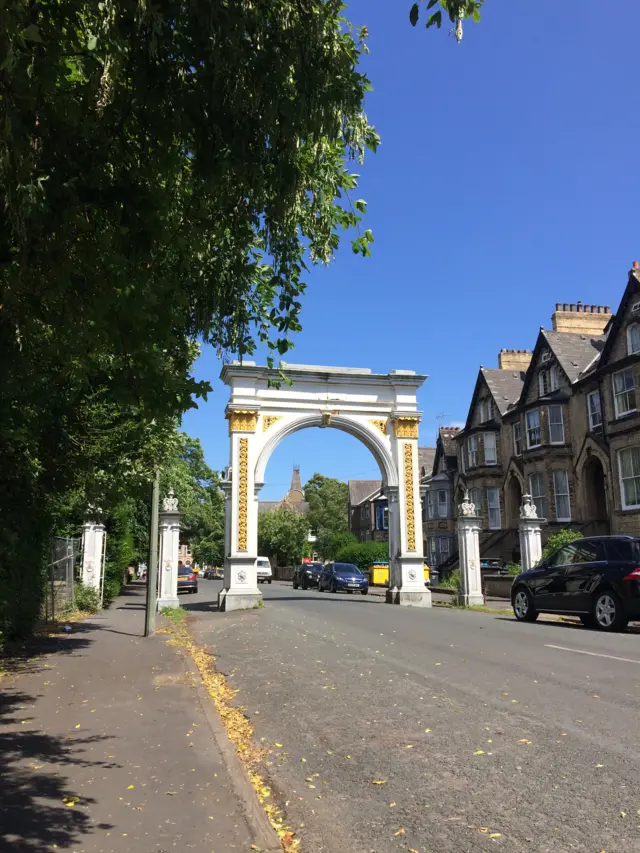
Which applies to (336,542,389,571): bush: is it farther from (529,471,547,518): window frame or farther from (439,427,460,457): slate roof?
(529,471,547,518): window frame

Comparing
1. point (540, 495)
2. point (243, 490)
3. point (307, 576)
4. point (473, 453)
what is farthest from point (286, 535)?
point (243, 490)

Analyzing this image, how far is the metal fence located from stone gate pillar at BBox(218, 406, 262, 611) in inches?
207

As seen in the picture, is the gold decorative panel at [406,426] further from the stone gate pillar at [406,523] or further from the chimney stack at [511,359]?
the chimney stack at [511,359]

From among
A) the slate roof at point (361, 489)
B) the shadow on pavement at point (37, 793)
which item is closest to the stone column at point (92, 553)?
the shadow on pavement at point (37, 793)

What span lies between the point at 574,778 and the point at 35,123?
5784 millimetres

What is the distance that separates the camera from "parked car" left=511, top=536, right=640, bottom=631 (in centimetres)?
1392

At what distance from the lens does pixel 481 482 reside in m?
41.6

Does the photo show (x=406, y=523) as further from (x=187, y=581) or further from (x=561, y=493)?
(x=187, y=581)

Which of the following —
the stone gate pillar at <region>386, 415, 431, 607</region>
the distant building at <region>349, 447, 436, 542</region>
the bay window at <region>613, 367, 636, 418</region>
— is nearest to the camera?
the stone gate pillar at <region>386, 415, 431, 607</region>

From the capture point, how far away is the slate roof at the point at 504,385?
4200 centimetres

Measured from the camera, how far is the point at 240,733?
6.92 metres

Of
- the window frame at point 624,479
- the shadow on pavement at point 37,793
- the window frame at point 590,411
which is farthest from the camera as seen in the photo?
the window frame at point 590,411

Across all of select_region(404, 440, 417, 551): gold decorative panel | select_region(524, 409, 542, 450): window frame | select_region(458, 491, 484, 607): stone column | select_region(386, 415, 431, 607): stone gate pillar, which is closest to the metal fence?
select_region(386, 415, 431, 607): stone gate pillar

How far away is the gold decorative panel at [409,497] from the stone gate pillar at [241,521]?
219 inches
